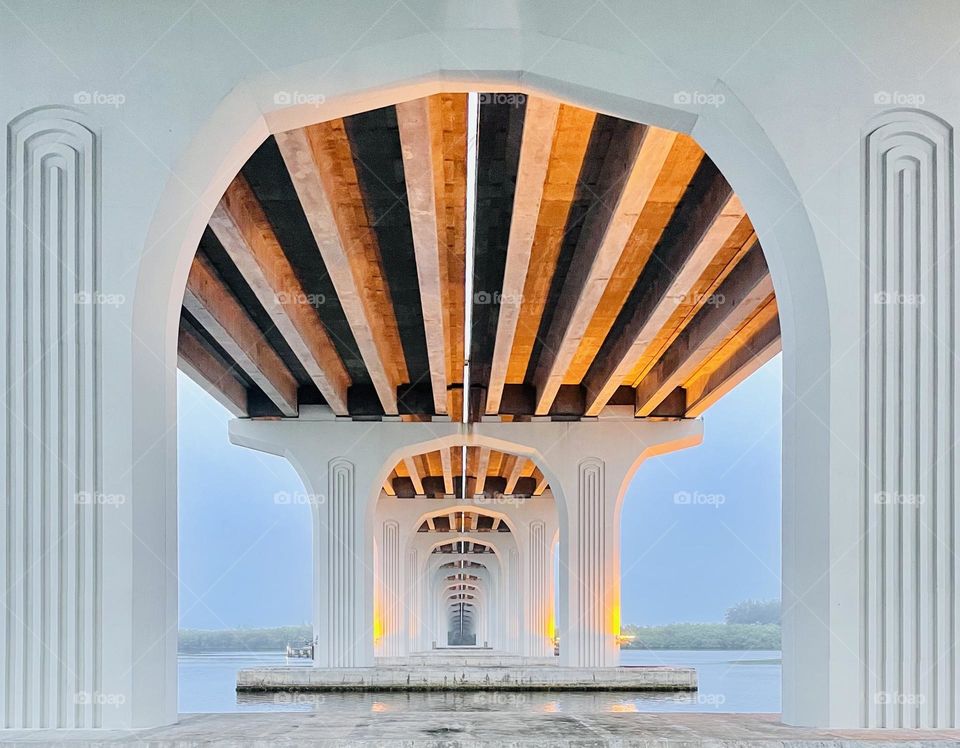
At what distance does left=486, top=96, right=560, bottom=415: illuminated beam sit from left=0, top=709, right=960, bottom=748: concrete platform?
16.6 feet

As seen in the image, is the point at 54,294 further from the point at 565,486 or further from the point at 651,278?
the point at 565,486

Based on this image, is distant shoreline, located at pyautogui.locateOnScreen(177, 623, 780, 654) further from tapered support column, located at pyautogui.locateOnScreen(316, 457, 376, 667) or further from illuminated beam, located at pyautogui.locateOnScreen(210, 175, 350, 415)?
illuminated beam, located at pyautogui.locateOnScreen(210, 175, 350, 415)

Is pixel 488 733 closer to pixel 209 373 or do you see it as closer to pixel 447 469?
pixel 209 373

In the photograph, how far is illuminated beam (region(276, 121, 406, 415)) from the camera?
10984 mm

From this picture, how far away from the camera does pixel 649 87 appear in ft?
24.9

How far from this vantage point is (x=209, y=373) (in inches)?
863

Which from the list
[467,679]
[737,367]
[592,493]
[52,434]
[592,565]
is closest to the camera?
[52,434]

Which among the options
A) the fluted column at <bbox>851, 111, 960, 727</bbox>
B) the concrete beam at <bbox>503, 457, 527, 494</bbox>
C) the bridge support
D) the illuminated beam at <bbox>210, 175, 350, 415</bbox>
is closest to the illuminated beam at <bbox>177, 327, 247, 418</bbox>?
the bridge support

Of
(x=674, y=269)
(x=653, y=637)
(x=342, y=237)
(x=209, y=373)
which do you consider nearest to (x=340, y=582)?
(x=209, y=373)

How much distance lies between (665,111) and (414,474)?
90.8ft

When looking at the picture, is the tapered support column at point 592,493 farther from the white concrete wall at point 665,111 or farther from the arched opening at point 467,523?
the white concrete wall at point 665,111

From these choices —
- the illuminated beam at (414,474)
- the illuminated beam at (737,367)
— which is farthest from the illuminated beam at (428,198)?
the illuminated beam at (414,474)

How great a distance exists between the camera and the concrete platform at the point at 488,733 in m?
6.08

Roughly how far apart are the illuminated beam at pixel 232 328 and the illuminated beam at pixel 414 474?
759 centimetres
